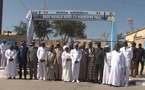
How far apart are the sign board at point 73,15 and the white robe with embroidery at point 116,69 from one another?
19.0 ft

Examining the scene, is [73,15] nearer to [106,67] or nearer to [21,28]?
[106,67]

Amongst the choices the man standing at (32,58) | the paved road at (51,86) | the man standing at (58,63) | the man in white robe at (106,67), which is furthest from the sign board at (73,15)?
the paved road at (51,86)

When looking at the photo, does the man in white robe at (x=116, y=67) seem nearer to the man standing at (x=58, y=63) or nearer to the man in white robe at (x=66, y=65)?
the man in white robe at (x=66, y=65)

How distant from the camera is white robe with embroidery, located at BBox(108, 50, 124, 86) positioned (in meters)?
11.8

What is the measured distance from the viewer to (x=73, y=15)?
58.1 feet

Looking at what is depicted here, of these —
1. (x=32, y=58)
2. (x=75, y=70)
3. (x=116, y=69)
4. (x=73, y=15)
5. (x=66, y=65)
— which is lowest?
(x=75, y=70)

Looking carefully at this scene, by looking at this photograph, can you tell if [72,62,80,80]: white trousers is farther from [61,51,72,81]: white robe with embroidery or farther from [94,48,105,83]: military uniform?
[94,48,105,83]: military uniform

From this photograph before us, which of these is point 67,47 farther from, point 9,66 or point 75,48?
point 9,66

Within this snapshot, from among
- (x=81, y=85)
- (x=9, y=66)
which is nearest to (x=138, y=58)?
(x=81, y=85)

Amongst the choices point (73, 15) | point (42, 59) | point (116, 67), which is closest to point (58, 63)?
point (42, 59)

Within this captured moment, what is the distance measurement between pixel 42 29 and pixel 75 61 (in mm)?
33440

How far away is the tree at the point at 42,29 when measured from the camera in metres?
44.8

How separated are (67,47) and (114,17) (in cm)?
539

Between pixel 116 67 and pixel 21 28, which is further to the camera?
pixel 21 28
